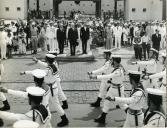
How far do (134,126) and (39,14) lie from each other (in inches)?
1315

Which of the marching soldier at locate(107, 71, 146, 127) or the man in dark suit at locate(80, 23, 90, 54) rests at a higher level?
the man in dark suit at locate(80, 23, 90, 54)

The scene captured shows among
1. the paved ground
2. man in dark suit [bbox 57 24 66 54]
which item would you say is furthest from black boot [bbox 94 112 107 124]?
man in dark suit [bbox 57 24 66 54]

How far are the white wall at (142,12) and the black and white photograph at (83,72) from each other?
0.07 meters

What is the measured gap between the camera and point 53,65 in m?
9.24

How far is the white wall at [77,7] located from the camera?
4628 centimetres

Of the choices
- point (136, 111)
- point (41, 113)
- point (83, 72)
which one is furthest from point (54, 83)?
point (83, 72)

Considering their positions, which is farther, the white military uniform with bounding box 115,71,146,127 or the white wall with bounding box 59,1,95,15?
the white wall with bounding box 59,1,95,15

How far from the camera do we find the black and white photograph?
6.69m

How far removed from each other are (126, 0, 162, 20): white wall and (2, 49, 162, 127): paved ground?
14.9 m

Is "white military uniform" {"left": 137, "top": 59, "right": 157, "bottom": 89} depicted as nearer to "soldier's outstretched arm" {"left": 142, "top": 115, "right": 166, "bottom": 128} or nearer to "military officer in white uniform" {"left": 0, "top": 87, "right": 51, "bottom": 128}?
"soldier's outstretched arm" {"left": 142, "top": 115, "right": 166, "bottom": 128}

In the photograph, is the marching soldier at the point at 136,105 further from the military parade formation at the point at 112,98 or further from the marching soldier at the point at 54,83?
the marching soldier at the point at 54,83

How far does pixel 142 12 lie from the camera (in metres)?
35.5

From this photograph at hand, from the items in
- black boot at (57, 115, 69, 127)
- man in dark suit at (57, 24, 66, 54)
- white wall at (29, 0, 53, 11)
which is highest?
white wall at (29, 0, 53, 11)

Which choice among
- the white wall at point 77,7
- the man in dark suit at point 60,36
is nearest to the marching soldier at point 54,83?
the man in dark suit at point 60,36
